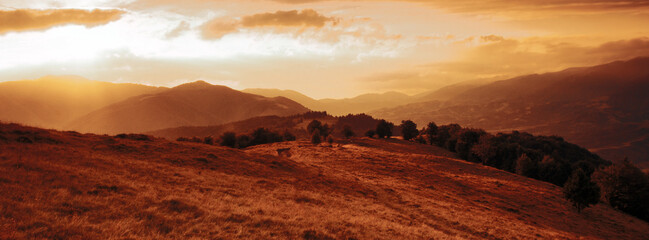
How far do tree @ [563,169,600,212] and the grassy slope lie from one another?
173cm

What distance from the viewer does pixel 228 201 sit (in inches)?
927

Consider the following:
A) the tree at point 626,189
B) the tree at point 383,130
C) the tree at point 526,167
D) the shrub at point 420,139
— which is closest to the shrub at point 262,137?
the tree at point 383,130

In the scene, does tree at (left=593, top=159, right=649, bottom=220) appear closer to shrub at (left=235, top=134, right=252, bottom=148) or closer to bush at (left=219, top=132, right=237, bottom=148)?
shrub at (left=235, top=134, right=252, bottom=148)

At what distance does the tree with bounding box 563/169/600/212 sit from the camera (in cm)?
5522

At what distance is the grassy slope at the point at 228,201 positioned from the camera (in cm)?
1645

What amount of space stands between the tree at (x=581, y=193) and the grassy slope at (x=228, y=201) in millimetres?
1729

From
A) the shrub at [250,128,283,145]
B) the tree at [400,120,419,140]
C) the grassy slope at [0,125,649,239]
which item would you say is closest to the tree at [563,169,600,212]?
the grassy slope at [0,125,649,239]

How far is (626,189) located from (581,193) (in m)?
22.2

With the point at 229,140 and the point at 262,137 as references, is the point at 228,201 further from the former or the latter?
the point at 262,137

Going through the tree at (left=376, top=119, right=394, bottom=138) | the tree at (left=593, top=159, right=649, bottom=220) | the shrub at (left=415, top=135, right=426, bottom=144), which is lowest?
the tree at (left=593, top=159, right=649, bottom=220)

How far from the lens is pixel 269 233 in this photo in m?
17.1

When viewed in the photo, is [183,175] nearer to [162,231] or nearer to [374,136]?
[162,231]

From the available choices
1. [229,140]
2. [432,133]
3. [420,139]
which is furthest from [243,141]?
[432,133]

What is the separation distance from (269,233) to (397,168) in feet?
171
